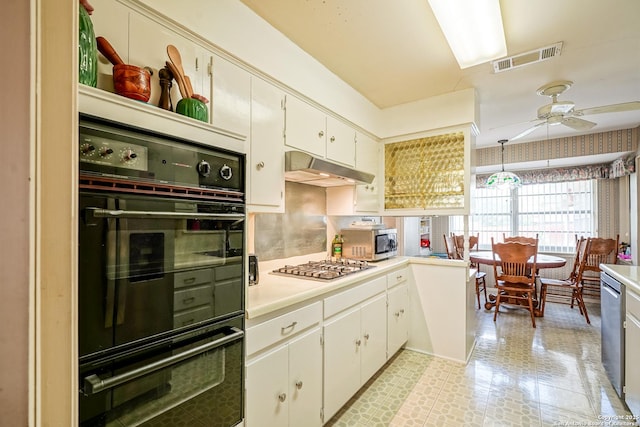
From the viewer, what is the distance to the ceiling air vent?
83.2 inches

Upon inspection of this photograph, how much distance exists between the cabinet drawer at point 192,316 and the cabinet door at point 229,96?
88cm

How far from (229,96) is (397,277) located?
214cm

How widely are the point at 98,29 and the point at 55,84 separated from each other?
2.70ft

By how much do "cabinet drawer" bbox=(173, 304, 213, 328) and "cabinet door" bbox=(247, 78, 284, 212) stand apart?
2.29ft

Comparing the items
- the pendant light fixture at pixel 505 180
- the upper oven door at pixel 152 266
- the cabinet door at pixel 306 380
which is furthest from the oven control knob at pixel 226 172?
the pendant light fixture at pixel 505 180

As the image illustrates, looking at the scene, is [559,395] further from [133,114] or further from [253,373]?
[133,114]

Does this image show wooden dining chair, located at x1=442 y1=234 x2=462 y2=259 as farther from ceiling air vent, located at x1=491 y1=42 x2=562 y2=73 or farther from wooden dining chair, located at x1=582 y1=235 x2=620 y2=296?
ceiling air vent, located at x1=491 y1=42 x2=562 y2=73

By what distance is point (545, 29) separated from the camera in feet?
6.27

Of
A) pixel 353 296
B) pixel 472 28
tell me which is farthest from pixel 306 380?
pixel 472 28

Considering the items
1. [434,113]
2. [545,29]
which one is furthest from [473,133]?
[545,29]

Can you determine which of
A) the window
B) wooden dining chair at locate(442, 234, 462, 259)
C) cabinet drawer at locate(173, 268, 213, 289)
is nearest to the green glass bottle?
cabinet drawer at locate(173, 268, 213, 289)

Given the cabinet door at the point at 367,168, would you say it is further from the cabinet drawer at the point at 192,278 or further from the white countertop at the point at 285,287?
the cabinet drawer at the point at 192,278

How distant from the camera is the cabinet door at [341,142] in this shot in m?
2.44

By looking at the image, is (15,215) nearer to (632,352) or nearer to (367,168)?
(367,168)
